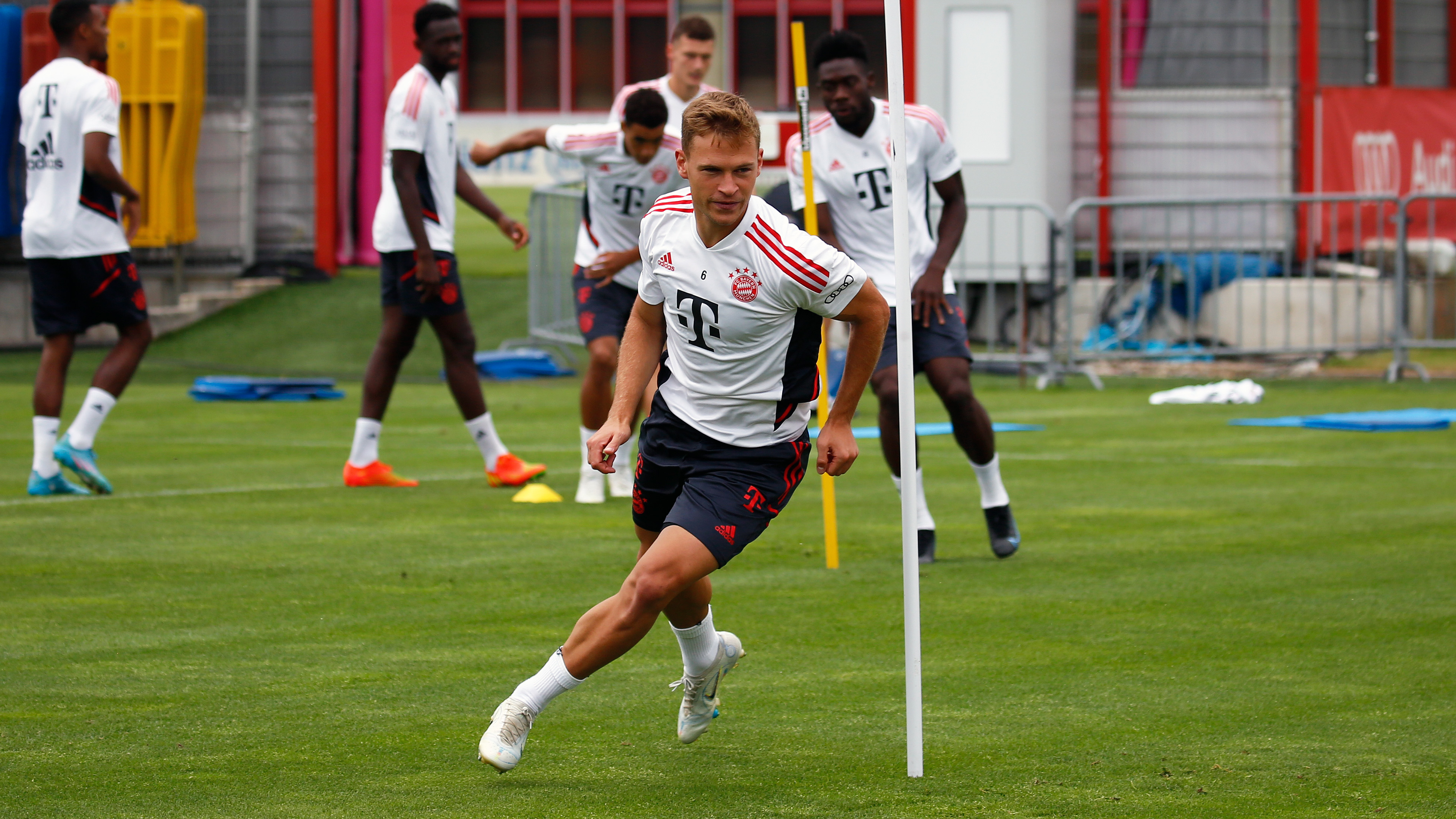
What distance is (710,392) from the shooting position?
4004mm

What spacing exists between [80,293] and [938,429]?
5.61 meters

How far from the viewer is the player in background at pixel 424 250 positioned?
8.28 m

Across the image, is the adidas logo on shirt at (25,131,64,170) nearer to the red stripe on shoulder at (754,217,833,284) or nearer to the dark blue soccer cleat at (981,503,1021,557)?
the dark blue soccer cleat at (981,503,1021,557)

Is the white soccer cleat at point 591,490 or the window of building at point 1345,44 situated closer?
the white soccer cleat at point 591,490

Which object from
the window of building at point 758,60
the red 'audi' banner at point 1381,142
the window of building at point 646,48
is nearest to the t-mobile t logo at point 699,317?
the red 'audi' banner at point 1381,142

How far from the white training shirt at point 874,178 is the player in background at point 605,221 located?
1.34m

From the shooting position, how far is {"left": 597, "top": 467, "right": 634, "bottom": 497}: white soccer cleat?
831 cm

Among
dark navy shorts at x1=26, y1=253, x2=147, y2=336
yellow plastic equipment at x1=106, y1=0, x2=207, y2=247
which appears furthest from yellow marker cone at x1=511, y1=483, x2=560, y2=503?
yellow plastic equipment at x1=106, y1=0, x2=207, y2=247

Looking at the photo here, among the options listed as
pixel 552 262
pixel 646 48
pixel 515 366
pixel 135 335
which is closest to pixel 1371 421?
pixel 135 335

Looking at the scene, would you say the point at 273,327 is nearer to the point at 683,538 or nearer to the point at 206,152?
the point at 206,152

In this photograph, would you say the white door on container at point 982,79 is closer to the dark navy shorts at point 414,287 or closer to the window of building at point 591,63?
the window of building at point 591,63

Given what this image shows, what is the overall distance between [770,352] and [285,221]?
57.4ft

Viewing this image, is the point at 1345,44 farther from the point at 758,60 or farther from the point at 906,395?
the point at 906,395

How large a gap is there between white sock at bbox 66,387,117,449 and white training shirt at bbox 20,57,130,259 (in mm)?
695
